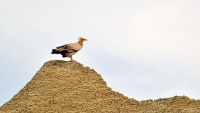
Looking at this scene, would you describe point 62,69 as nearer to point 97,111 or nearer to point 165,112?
point 97,111

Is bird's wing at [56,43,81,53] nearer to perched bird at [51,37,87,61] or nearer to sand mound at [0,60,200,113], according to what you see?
perched bird at [51,37,87,61]

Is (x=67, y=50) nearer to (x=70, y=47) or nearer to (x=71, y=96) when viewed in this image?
(x=70, y=47)

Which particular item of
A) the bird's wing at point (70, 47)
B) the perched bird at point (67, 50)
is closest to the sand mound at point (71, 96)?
the perched bird at point (67, 50)

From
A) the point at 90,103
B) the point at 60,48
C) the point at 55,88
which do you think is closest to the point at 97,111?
the point at 90,103

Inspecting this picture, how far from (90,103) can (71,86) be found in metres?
1.07

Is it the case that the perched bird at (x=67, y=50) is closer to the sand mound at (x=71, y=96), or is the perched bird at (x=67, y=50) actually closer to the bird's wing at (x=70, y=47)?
the bird's wing at (x=70, y=47)

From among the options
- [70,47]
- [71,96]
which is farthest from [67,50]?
[71,96]

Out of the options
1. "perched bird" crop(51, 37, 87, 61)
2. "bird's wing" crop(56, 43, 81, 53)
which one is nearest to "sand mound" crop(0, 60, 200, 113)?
"perched bird" crop(51, 37, 87, 61)

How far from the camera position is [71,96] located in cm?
2238

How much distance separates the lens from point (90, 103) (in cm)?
2225

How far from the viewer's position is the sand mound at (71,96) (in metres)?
22.1

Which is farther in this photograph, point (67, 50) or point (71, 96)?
point (67, 50)

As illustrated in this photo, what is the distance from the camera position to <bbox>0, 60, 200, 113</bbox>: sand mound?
72.6 feet

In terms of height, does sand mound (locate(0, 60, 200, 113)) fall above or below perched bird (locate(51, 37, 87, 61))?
below
